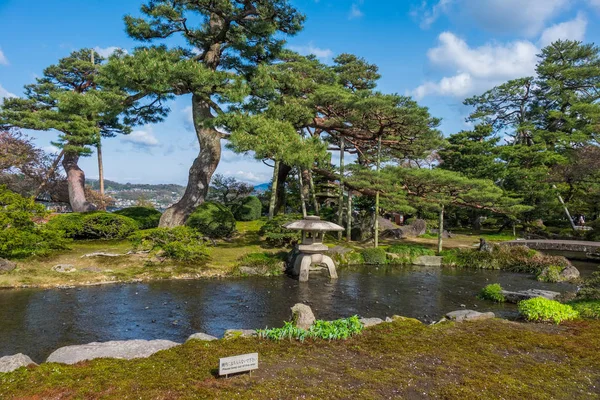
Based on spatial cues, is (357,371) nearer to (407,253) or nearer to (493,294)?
(493,294)

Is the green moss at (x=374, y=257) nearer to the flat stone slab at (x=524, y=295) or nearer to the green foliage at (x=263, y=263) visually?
the green foliage at (x=263, y=263)

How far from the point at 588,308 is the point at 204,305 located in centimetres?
928

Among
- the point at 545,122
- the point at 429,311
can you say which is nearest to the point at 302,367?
the point at 429,311

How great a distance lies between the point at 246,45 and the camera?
1727cm

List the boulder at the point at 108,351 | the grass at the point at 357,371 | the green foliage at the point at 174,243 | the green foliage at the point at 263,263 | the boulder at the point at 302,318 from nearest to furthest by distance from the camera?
the grass at the point at 357,371
the boulder at the point at 108,351
the boulder at the point at 302,318
the green foliage at the point at 174,243
the green foliage at the point at 263,263

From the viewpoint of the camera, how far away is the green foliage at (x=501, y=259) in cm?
1634

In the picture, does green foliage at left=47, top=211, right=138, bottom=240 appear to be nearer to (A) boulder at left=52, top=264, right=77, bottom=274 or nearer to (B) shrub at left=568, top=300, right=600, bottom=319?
(A) boulder at left=52, top=264, right=77, bottom=274

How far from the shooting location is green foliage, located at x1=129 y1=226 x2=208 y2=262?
1304 centimetres

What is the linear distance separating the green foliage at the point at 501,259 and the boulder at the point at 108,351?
50.0 feet

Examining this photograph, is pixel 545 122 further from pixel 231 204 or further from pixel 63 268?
pixel 63 268

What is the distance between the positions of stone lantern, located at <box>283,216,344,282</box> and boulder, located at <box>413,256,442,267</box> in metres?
5.85

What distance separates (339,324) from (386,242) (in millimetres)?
16563

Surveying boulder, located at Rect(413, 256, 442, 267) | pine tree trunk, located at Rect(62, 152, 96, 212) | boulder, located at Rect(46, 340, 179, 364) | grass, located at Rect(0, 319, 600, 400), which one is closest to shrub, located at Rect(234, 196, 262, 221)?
pine tree trunk, located at Rect(62, 152, 96, 212)

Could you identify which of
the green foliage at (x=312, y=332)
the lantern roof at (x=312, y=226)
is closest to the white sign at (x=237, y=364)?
the green foliage at (x=312, y=332)
